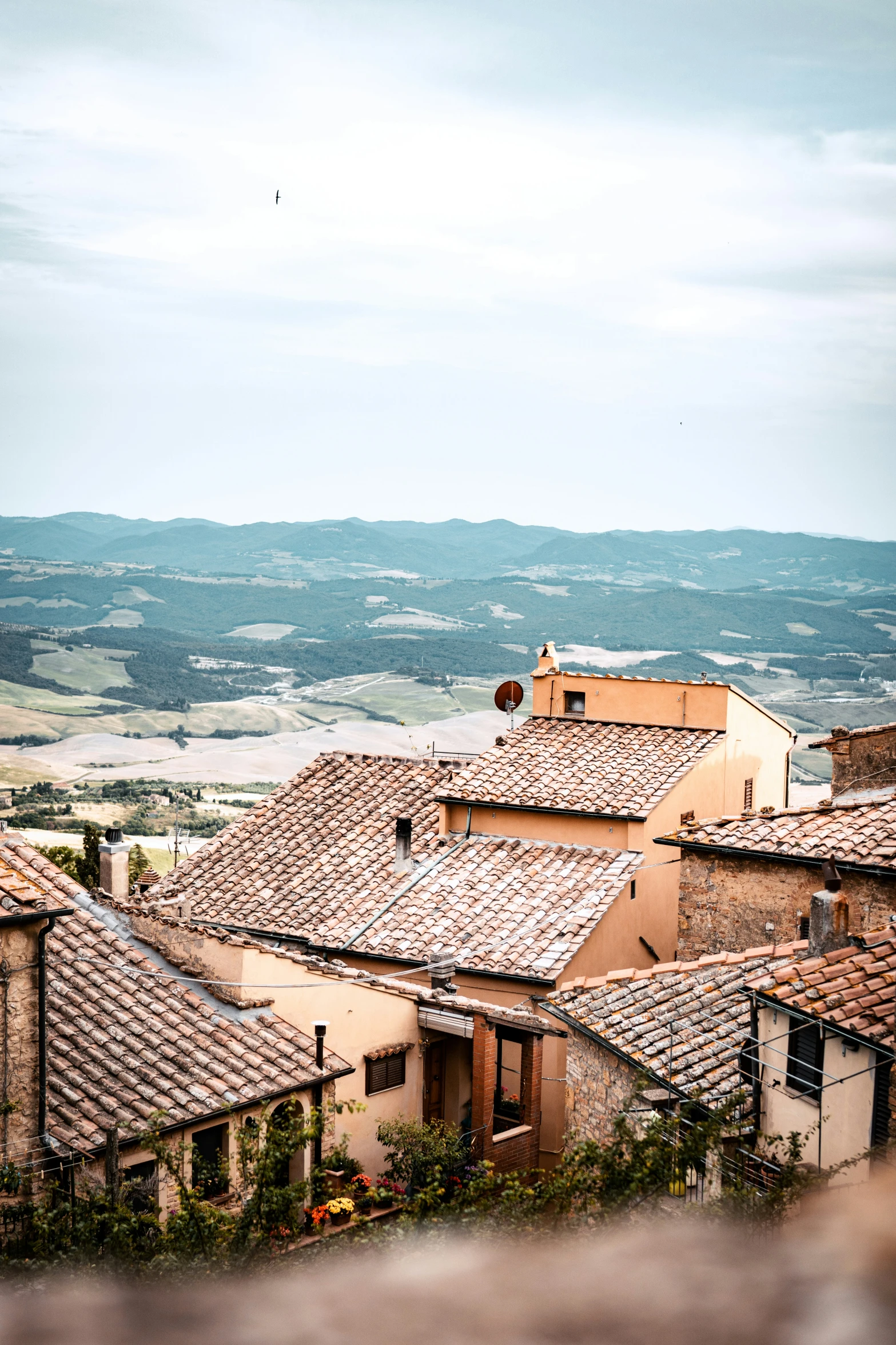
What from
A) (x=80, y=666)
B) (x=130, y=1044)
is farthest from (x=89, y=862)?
(x=80, y=666)

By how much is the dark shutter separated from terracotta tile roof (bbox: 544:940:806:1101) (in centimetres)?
129

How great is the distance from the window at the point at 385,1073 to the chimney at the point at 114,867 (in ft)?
16.2

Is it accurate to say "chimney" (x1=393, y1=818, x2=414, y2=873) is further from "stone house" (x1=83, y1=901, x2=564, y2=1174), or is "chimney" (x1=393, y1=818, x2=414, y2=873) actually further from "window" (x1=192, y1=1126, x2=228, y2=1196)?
"window" (x1=192, y1=1126, x2=228, y2=1196)

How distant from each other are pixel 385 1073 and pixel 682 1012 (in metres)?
4.57

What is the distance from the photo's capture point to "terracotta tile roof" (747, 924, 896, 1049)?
25.7 ft

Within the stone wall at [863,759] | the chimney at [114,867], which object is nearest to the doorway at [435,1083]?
the chimney at [114,867]

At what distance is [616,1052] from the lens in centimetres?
1006

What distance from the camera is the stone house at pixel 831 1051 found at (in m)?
7.59

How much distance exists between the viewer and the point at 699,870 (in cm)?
1483

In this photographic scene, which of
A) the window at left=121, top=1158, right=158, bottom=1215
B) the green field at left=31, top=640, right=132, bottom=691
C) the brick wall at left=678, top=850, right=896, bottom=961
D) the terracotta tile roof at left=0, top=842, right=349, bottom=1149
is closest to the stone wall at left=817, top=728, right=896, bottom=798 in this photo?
the brick wall at left=678, top=850, right=896, bottom=961

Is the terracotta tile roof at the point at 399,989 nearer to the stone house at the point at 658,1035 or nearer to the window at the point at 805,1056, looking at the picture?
the stone house at the point at 658,1035

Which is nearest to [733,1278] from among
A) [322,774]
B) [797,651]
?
[322,774]

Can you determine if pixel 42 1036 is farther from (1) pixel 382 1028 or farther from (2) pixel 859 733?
(2) pixel 859 733

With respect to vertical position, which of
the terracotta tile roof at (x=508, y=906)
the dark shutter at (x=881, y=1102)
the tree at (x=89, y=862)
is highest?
the dark shutter at (x=881, y=1102)
